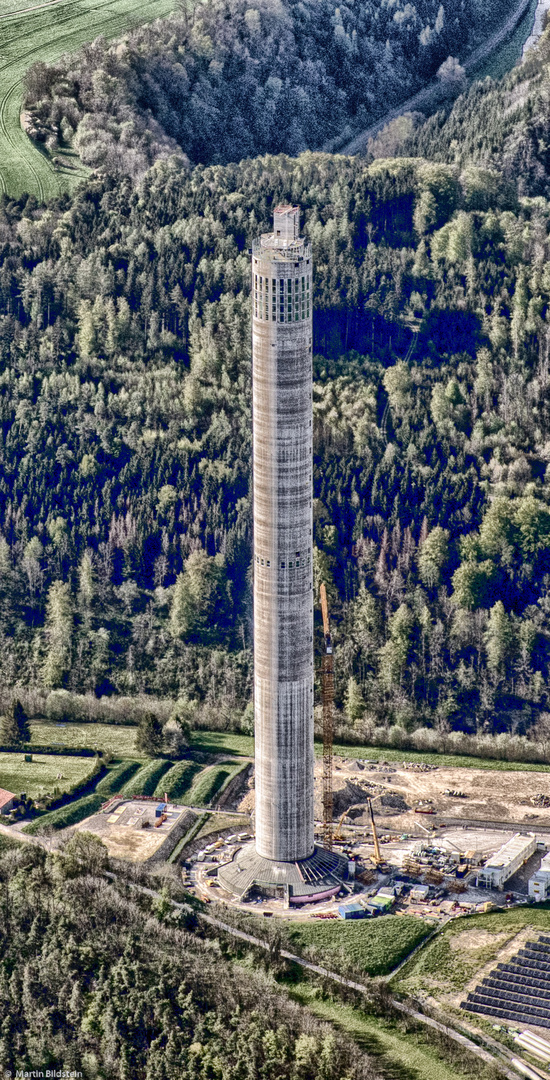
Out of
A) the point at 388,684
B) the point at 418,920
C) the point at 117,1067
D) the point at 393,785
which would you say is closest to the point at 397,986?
the point at 418,920

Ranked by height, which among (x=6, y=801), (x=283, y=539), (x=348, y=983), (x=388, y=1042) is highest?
(x=283, y=539)

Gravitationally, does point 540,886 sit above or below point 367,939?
above

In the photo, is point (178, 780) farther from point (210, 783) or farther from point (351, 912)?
point (351, 912)

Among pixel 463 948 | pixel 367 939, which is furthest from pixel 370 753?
pixel 463 948

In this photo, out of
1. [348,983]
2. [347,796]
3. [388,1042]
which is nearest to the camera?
[388,1042]

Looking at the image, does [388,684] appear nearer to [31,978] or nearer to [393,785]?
[393,785]

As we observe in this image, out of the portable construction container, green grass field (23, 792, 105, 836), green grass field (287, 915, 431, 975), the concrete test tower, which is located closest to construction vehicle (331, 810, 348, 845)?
the concrete test tower

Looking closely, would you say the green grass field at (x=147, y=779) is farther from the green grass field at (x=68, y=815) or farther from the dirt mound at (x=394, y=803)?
the dirt mound at (x=394, y=803)
